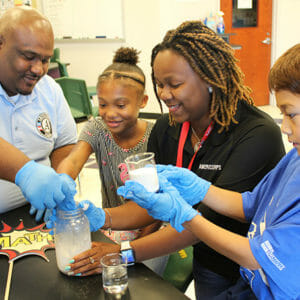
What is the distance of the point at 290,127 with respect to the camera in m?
0.86

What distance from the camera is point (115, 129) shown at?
5.19 ft

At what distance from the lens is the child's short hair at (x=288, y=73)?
0.83m

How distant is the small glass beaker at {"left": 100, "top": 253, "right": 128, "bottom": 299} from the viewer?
2.87 feet

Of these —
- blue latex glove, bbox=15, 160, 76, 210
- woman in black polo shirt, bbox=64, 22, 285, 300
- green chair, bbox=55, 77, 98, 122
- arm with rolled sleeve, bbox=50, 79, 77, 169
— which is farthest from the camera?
green chair, bbox=55, 77, 98, 122

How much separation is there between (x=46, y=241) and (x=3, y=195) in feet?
1.62

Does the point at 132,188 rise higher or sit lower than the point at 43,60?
lower

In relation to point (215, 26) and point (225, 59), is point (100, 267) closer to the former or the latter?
point (225, 59)

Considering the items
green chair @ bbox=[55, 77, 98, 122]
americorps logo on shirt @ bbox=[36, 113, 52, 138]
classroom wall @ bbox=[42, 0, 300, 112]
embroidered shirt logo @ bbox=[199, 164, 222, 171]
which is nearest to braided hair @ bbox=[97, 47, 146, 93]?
americorps logo on shirt @ bbox=[36, 113, 52, 138]

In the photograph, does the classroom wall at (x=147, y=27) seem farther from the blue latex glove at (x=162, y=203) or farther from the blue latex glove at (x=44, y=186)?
the blue latex glove at (x=162, y=203)

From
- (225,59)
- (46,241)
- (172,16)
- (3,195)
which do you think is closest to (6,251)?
(46,241)

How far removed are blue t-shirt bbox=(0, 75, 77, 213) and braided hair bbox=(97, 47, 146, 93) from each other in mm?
371

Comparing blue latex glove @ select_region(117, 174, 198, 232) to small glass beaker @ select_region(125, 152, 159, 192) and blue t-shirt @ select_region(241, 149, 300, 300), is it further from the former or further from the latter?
blue t-shirt @ select_region(241, 149, 300, 300)

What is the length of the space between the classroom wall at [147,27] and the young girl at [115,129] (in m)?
4.56

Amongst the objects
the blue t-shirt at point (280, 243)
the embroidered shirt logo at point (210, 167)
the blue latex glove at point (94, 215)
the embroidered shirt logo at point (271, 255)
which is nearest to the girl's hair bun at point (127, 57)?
the embroidered shirt logo at point (210, 167)
